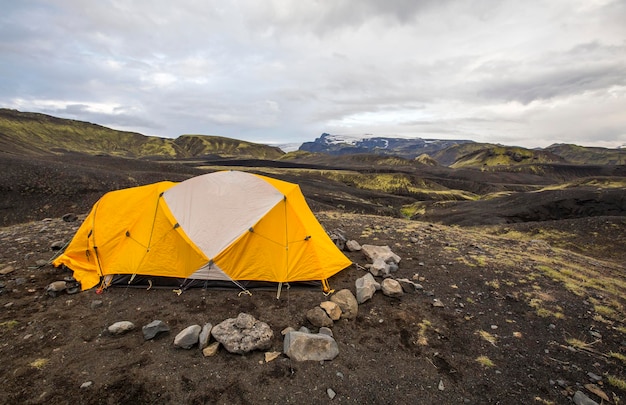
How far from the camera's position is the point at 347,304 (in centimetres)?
789

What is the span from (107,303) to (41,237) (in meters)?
7.60

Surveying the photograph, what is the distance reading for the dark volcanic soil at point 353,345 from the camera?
5.46 m

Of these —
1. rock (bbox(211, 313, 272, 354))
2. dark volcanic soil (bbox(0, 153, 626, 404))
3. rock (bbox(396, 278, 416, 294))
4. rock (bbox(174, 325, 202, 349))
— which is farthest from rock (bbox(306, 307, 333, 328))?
rock (bbox(396, 278, 416, 294))

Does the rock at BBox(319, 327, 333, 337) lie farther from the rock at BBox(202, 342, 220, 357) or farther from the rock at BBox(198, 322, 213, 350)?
the rock at BBox(198, 322, 213, 350)

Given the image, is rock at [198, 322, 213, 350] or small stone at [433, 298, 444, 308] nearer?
rock at [198, 322, 213, 350]

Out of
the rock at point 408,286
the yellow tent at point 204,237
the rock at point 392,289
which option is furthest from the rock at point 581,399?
the yellow tent at point 204,237

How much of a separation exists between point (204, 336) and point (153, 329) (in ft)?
4.17

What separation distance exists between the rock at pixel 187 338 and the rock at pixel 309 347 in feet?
6.47

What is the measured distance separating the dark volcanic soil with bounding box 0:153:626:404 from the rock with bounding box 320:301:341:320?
0.20 m

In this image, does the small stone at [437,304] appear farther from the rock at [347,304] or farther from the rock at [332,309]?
the rock at [332,309]

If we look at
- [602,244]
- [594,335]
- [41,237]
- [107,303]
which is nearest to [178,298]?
[107,303]

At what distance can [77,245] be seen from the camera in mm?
9805

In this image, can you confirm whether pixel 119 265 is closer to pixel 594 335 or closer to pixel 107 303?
pixel 107 303

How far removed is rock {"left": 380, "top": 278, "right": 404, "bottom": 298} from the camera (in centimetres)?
887
